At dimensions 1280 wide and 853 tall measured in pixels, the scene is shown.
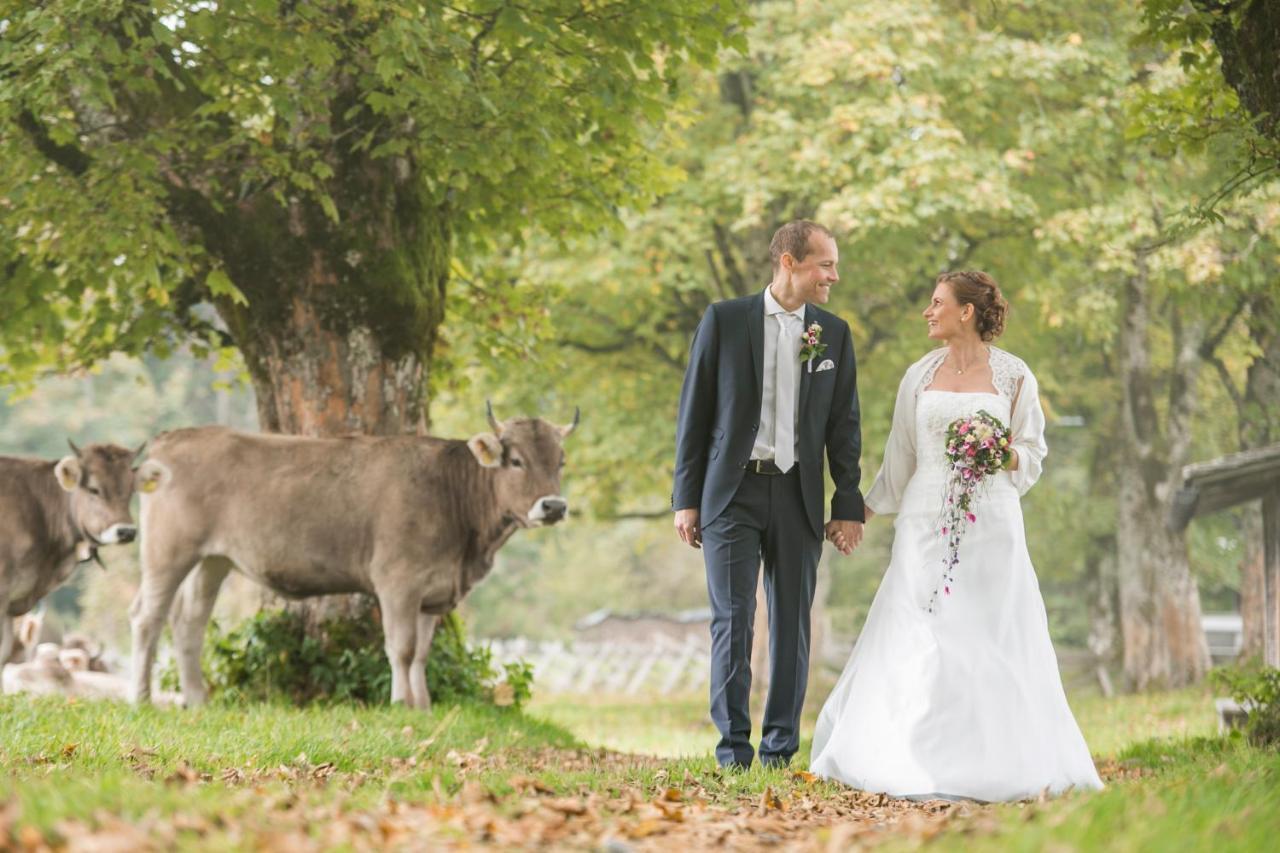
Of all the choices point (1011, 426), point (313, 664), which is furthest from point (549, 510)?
point (1011, 426)

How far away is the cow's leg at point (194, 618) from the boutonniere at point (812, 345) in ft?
16.4

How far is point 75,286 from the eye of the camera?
38.3ft

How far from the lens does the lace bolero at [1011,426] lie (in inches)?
291

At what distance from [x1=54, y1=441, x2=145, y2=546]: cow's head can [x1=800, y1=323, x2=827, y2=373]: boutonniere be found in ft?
17.3

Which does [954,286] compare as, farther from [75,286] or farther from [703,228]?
[703,228]

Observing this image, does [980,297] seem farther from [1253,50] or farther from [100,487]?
[100,487]

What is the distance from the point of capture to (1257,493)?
59.3 ft

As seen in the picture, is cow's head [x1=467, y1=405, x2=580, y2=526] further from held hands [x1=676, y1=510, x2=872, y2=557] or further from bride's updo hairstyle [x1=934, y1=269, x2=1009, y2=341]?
bride's updo hairstyle [x1=934, y1=269, x2=1009, y2=341]

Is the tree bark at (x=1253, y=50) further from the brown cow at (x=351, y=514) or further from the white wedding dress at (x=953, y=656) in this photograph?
the brown cow at (x=351, y=514)

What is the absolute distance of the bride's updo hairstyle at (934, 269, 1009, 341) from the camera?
752 cm

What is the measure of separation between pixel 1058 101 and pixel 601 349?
7200 mm

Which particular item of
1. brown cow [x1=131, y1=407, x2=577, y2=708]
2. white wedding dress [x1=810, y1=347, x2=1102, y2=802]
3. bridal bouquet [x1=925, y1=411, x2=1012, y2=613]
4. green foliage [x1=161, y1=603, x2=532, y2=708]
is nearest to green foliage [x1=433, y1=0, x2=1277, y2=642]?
green foliage [x1=161, y1=603, x2=532, y2=708]

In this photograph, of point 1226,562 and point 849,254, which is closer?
point 849,254

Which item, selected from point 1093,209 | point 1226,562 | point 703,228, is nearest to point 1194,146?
point 1093,209
